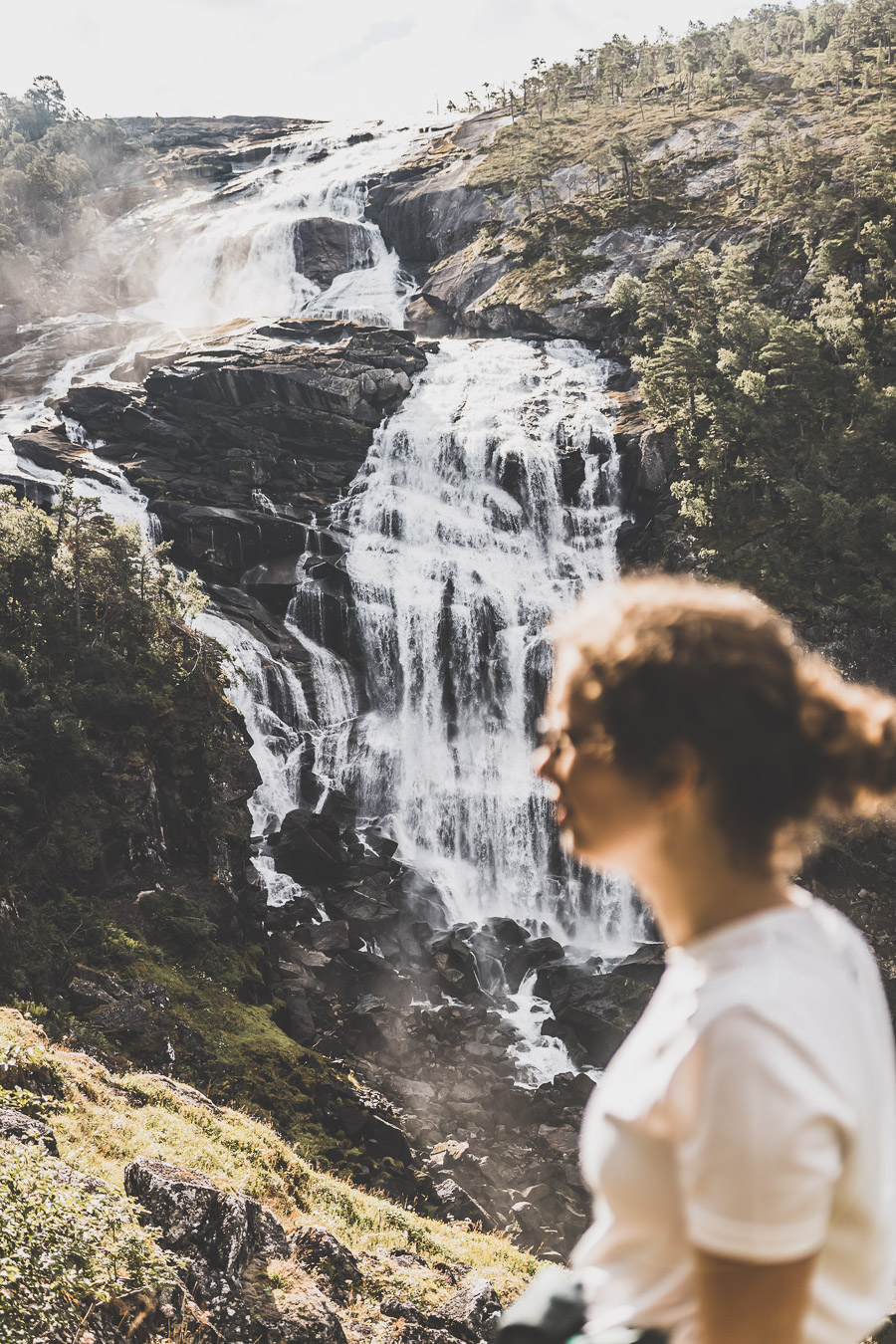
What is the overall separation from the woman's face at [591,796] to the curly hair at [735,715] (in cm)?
3

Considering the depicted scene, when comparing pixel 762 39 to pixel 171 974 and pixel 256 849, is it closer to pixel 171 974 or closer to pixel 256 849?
pixel 256 849

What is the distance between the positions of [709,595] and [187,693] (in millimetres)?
26527

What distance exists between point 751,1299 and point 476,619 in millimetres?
34735

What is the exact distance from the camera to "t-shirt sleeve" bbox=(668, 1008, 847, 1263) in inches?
44.5

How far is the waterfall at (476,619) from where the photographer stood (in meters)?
31.2

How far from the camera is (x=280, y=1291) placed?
7328mm

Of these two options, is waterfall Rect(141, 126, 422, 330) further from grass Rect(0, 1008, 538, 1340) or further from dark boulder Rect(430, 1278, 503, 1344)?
dark boulder Rect(430, 1278, 503, 1344)

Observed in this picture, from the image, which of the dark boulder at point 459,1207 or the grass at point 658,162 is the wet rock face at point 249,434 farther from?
the dark boulder at point 459,1207

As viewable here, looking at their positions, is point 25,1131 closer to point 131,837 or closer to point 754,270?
point 131,837

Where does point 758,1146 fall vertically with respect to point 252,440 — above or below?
below

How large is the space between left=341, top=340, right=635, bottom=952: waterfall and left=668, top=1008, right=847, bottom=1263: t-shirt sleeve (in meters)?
25.3

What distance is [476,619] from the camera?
3578 cm

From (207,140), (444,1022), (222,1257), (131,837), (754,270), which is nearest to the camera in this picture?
(222,1257)

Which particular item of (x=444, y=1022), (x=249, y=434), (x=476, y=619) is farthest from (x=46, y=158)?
(x=444, y=1022)
